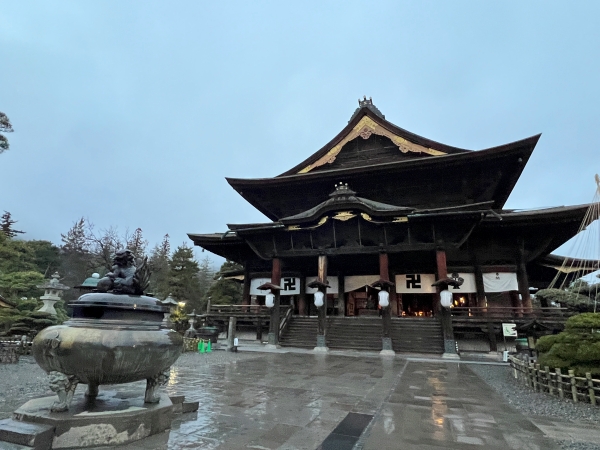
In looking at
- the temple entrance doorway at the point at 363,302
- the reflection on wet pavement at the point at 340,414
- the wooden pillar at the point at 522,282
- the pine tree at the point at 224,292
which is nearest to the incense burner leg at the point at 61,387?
the reflection on wet pavement at the point at 340,414

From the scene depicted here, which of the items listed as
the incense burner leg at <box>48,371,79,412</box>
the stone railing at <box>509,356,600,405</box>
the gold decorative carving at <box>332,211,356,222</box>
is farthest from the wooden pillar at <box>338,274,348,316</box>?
the incense burner leg at <box>48,371,79,412</box>

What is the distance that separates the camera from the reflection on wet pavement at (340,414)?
12.5ft

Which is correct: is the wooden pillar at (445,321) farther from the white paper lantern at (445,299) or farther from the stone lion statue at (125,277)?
the stone lion statue at (125,277)

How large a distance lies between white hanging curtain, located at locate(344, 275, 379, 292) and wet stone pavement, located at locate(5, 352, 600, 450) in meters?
10.4

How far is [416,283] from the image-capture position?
17688mm

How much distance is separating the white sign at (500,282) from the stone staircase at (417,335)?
12.8 ft

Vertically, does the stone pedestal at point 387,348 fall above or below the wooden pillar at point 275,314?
below

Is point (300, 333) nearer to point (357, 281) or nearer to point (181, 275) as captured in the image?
point (357, 281)

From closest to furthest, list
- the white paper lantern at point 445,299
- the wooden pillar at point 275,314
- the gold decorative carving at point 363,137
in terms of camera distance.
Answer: the white paper lantern at point 445,299 < the wooden pillar at point 275,314 < the gold decorative carving at point 363,137

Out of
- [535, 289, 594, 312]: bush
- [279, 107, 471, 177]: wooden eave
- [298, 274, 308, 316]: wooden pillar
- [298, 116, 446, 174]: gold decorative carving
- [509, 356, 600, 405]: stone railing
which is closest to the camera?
[509, 356, 600, 405]: stone railing

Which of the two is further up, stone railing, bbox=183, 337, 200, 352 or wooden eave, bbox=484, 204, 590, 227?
wooden eave, bbox=484, 204, 590, 227

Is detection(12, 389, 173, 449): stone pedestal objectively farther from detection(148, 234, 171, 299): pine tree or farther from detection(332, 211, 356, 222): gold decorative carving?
detection(148, 234, 171, 299): pine tree

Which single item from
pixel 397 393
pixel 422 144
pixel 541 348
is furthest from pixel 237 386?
pixel 422 144

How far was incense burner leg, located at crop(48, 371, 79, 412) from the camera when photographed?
355 centimetres
